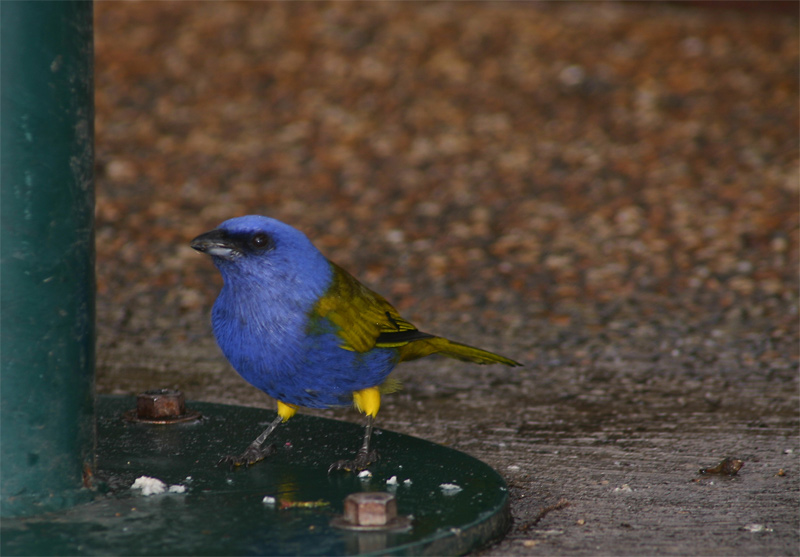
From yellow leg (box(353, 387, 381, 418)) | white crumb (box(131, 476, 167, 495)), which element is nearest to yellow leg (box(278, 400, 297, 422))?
yellow leg (box(353, 387, 381, 418))

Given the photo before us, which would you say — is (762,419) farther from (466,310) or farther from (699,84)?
(699,84)

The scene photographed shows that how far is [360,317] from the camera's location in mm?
3395

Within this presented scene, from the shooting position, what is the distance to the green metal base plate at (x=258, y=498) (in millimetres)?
2590

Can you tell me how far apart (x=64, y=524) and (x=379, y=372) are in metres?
1.14

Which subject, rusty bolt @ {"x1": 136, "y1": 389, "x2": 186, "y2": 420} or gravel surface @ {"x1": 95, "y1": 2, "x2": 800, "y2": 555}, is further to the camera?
gravel surface @ {"x1": 95, "y1": 2, "x2": 800, "y2": 555}

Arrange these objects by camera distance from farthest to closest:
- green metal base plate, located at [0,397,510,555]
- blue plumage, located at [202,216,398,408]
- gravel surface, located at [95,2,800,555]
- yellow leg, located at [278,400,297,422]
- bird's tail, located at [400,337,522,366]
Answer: gravel surface, located at [95,2,800,555] < bird's tail, located at [400,337,522,366] < yellow leg, located at [278,400,297,422] < blue plumage, located at [202,216,398,408] < green metal base plate, located at [0,397,510,555]

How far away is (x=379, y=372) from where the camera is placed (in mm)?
3471

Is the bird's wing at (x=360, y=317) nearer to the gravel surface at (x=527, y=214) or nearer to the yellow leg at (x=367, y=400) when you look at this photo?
the yellow leg at (x=367, y=400)

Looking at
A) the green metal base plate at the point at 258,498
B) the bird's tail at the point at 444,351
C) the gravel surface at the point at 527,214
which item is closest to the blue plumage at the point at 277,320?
the green metal base plate at the point at 258,498

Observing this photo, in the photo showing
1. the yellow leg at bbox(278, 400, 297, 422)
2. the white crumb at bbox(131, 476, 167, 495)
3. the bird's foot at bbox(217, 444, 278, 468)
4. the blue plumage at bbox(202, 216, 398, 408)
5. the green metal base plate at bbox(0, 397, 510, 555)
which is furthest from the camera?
the yellow leg at bbox(278, 400, 297, 422)

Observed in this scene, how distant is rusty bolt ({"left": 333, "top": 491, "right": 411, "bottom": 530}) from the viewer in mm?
2686

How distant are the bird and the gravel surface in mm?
702

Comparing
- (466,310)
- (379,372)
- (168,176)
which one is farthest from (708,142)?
(379,372)

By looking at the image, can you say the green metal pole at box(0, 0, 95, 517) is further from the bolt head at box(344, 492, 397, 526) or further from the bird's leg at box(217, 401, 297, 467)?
the bolt head at box(344, 492, 397, 526)
